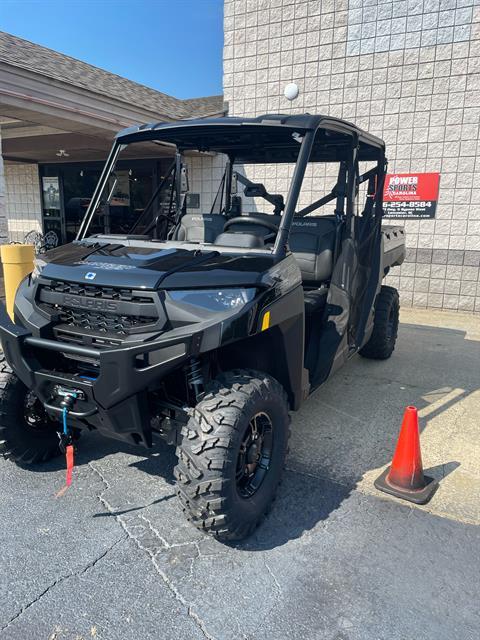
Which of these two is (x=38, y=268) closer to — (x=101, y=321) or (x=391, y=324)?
(x=101, y=321)

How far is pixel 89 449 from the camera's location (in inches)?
143

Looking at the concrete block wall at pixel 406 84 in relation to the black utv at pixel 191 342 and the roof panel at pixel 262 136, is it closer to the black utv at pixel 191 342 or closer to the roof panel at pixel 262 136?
the roof panel at pixel 262 136

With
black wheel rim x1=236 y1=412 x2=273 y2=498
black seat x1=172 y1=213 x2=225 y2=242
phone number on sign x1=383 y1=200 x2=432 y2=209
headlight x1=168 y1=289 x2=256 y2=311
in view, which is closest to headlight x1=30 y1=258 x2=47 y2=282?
headlight x1=168 y1=289 x2=256 y2=311

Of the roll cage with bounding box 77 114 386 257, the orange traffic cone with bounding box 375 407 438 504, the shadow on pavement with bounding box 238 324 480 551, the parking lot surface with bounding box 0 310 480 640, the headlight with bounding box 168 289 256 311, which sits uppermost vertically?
the roll cage with bounding box 77 114 386 257

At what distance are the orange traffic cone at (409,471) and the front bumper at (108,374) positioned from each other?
1.49 m

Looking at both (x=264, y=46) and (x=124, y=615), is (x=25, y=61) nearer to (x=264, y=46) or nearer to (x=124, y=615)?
→ (x=264, y=46)

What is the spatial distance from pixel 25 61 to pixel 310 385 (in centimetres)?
676

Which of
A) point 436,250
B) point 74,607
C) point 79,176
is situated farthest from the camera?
point 79,176

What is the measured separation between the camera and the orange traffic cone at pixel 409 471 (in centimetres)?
303

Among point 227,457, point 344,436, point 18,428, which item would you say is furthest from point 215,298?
point 344,436

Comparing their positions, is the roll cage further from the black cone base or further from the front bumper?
the black cone base

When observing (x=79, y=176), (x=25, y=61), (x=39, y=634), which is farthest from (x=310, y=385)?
(x=79, y=176)

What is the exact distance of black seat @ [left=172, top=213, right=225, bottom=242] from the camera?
382 cm

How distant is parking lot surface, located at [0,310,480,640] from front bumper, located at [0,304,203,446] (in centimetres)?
58
